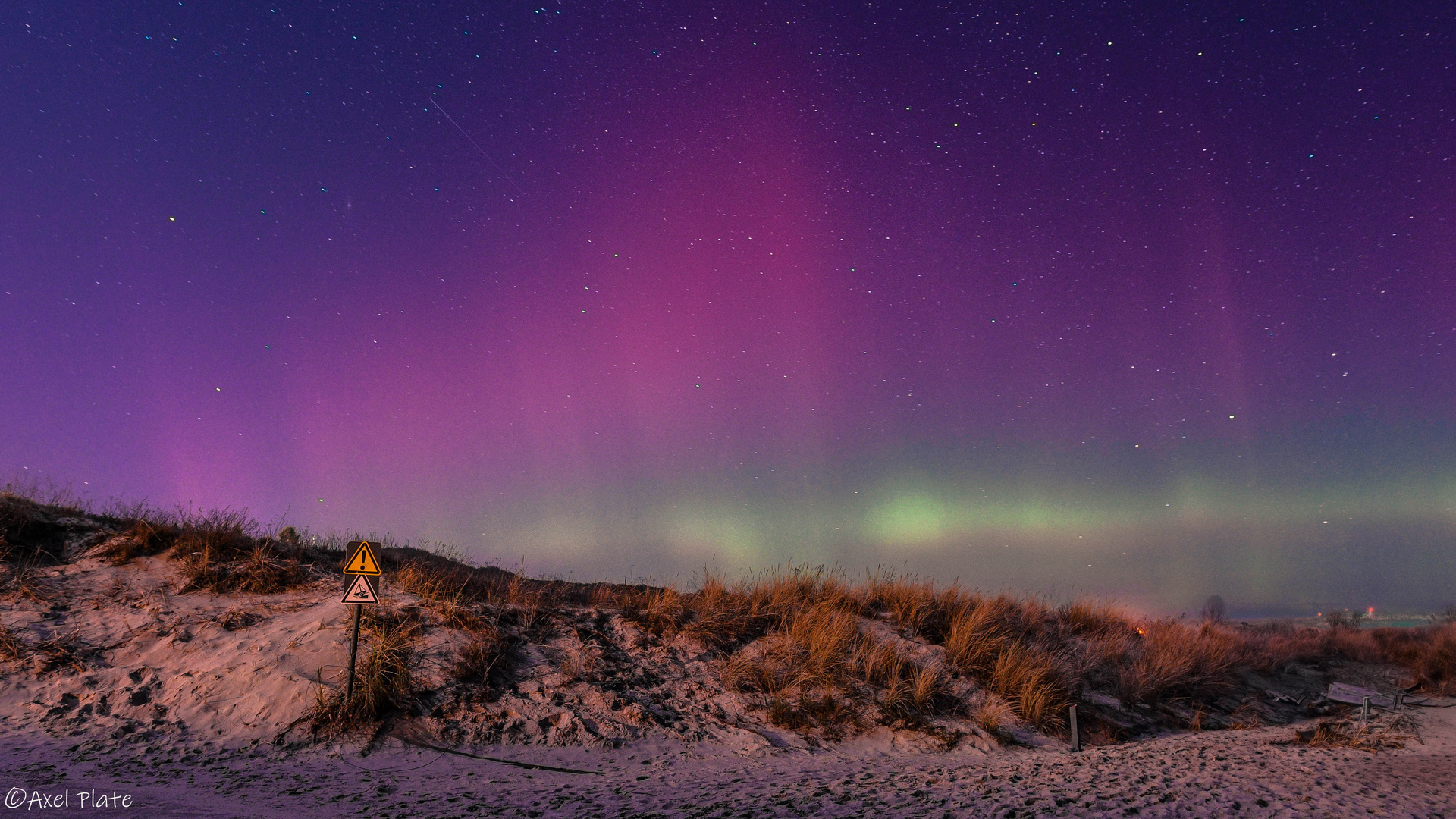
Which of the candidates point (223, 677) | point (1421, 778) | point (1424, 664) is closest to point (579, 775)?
point (223, 677)

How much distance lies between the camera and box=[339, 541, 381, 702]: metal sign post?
766cm

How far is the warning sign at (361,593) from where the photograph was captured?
25.1 ft

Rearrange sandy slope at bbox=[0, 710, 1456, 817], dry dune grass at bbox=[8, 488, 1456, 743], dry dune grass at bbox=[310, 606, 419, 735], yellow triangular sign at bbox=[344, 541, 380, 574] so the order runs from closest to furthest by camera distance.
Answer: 1. sandy slope at bbox=[0, 710, 1456, 817]
2. dry dune grass at bbox=[310, 606, 419, 735]
3. yellow triangular sign at bbox=[344, 541, 380, 574]
4. dry dune grass at bbox=[8, 488, 1456, 743]

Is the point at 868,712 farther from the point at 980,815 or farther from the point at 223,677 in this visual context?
the point at 223,677

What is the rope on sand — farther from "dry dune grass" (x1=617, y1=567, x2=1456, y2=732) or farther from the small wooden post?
"dry dune grass" (x1=617, y1=567, x2=1456, y2=732)

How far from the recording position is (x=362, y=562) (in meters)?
7.91

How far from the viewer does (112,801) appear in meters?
4.93

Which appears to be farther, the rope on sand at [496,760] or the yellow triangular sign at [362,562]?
the yellow triangular sign at [362,562]

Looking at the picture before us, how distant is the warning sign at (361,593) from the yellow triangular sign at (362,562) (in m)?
0.07

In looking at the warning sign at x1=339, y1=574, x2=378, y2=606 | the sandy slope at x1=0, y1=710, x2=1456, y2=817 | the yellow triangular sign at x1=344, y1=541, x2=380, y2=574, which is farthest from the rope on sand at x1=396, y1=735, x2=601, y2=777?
the yellow triangular sign at x1=344, y1=541, x2=380, y2=574

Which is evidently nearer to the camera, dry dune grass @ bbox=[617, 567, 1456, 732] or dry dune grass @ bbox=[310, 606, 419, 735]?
dry dune grass @ bbox=[310, 606, 419, 735]

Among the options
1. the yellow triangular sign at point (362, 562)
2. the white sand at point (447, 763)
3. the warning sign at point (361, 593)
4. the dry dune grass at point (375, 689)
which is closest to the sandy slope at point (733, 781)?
the white sand at point (447, 763)

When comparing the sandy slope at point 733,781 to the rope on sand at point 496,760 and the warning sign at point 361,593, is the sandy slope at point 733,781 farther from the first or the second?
the warning sign at point 361,593

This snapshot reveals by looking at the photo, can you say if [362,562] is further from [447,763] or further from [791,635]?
[791,635]
